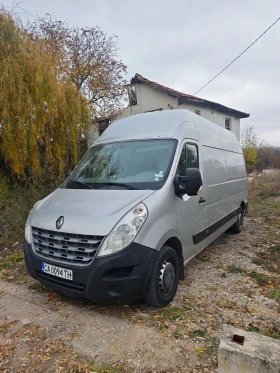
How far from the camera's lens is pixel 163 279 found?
308 centimetres

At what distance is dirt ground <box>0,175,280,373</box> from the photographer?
7.74 ft

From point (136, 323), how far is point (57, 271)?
3.42 feet

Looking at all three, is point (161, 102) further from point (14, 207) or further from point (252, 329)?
point (252, 329)

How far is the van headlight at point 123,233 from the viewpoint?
8.77 ft

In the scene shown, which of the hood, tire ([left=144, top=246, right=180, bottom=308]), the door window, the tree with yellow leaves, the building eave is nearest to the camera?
the hood

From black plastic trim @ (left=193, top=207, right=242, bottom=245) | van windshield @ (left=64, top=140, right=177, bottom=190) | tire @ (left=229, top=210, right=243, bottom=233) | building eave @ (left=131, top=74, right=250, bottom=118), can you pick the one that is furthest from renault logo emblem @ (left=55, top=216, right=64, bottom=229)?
building eave @ (left=131, top=74, right=250, bottom=118)

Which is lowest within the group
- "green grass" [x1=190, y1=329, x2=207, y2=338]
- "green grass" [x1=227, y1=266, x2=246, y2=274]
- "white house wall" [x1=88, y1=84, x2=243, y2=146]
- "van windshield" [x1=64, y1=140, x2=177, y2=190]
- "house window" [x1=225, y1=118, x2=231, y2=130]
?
"green grass" [x1=190, y1=329, x2=207, y2=338]

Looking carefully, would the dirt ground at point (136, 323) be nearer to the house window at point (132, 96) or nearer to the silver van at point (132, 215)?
the silver van at point (132, 215)

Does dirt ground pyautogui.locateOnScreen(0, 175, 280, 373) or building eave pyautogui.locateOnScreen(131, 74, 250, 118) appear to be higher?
building eave pyautogui.locateOnScreen(131, 74, 250, 118)

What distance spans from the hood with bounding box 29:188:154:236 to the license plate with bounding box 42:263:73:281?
0.42 metres

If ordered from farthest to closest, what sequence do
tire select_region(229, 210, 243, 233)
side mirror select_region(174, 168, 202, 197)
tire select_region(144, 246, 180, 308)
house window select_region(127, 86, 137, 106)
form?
house window select_region(127, 86, 137, 106), tire select_region(229, 210, 243, 233), side mirror select_region(174, 168, 202, 197), tire select_region(144, 246, 180, 308)

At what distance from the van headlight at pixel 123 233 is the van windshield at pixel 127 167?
0.54m

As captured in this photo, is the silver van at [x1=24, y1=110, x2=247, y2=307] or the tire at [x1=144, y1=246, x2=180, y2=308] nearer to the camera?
the silver van at [x1=24, y1=110, x2=247, y2=307]

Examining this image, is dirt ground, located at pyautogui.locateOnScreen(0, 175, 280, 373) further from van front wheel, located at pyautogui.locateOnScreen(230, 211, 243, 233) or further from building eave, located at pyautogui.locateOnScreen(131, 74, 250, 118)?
building eave, located at pyautogui.locateOnScreen(131, 74, 250, 118)
